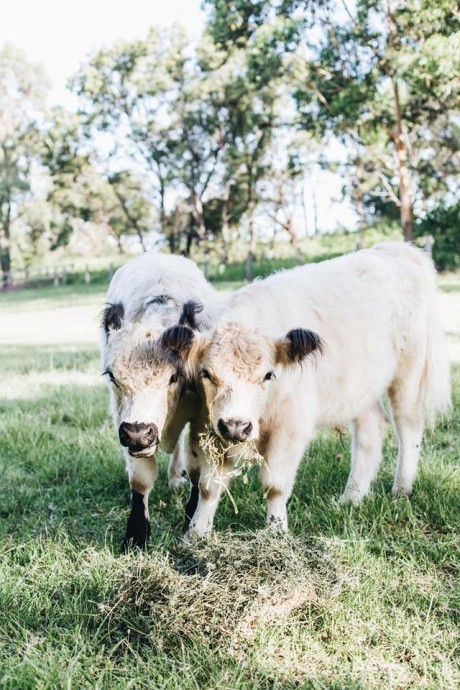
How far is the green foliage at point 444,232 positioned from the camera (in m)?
29.5

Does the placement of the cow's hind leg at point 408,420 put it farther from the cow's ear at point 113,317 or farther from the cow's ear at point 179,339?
the cow's ear at point 113,317

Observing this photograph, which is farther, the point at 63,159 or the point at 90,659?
the point at 63,159

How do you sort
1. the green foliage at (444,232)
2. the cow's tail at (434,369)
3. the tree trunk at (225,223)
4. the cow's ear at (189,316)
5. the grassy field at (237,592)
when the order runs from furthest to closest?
the tree trunk at (225,223), the green foliage at (444,232), the cow's tail at (434,369), the cow's ear at (189,316), the grassy field at (237,592)

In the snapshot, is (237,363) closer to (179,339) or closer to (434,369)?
(179,339)

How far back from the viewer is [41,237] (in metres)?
52.6

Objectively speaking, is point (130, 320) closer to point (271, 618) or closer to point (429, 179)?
point (271, 618)

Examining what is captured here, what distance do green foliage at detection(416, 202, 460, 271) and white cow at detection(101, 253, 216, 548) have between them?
26.0m

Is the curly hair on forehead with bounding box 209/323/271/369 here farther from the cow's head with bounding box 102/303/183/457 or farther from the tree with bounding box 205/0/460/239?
the tree with bounding box 205/0/460/239

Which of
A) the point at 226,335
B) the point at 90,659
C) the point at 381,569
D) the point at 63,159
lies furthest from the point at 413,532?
the point at 63,159

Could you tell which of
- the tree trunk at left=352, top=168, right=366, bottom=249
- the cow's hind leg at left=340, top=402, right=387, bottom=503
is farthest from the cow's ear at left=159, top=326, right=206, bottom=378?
the tree trunk at left=352, top=168, right=366, bottom=249

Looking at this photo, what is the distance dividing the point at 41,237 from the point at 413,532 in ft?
171

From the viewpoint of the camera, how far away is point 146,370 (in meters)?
3.76

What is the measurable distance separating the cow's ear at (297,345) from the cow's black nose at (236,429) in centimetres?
56

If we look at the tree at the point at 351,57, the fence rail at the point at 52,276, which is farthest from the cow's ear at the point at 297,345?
the fence rail at the point at 52,276
